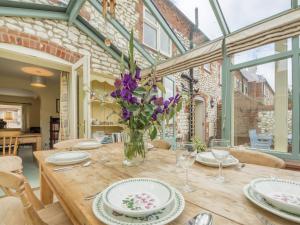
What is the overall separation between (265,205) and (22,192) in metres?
0.85

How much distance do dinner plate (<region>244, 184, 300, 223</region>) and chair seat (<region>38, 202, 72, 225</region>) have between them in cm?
93

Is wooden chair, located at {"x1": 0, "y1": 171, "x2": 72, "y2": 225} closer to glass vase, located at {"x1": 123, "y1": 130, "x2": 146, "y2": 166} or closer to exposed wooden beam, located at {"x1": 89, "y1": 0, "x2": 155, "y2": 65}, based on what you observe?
glass vase, located at {"x1": 123, "y1": 130, "x2": 146, "y2": 166}

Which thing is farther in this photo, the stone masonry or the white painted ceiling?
the white painted ceiling

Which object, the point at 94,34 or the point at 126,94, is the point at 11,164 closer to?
the point at 126,94

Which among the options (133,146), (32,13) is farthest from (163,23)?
(133,146)

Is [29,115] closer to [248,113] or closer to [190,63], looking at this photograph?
[190,63]

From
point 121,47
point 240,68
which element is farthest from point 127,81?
point 121,47

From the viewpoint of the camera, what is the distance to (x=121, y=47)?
3.70 m

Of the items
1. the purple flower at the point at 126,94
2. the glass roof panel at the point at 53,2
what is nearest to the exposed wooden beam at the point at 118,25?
the glass roof panel at the point at 53,2

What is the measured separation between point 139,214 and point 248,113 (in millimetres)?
2590

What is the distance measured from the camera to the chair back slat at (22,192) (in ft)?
2.03

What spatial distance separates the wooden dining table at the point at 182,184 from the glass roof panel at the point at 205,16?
219 cm

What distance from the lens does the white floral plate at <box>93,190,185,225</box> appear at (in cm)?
49

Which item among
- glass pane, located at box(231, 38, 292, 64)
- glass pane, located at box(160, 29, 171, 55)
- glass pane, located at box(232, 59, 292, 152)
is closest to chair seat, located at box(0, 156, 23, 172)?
glass pane, located at box(232, 59, 292, 152)
